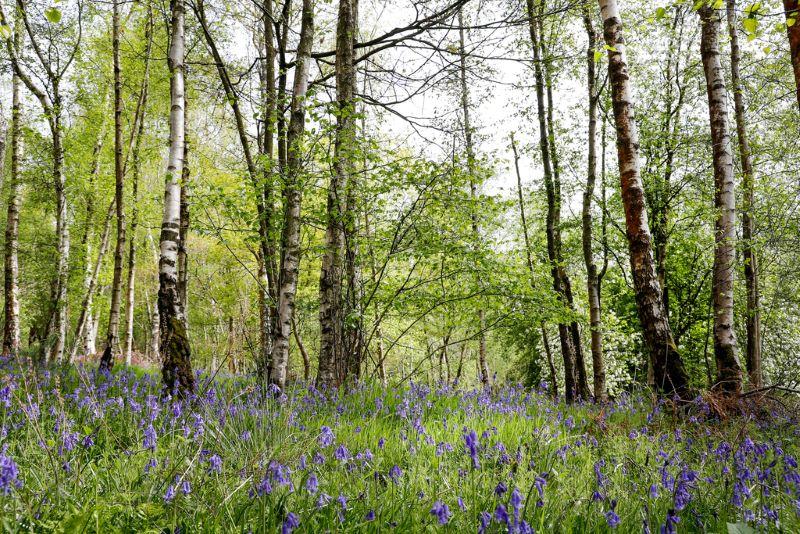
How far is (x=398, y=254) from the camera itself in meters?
7.29

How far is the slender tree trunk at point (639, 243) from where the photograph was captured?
606 cm

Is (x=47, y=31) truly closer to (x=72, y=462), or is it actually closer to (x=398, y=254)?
(x=398, y=254)

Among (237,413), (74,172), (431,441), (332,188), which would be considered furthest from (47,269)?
(431,441)

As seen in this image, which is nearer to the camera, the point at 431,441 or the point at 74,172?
the point at 431,441

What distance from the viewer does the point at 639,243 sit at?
6172 millimetres

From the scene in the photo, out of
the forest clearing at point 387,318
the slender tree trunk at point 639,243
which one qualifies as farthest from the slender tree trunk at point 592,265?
the slender tree trunk at point 639,243

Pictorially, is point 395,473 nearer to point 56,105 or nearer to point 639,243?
point 639,243

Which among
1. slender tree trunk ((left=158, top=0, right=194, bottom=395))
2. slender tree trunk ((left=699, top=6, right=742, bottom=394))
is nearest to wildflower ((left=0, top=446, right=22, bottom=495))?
slender tree trunk ((left=158, top=0, right=194, bottom=395))

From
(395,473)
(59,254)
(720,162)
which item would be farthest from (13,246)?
(720,162)

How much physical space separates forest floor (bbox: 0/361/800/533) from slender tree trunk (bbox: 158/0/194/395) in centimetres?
70

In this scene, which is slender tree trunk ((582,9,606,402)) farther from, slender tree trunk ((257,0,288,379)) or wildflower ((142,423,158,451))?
wildflower ((142,423,158,451))

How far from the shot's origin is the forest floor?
2.04m

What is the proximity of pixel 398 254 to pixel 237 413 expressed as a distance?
380 cm

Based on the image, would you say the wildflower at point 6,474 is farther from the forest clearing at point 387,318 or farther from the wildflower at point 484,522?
the wildflower at point 484,522
